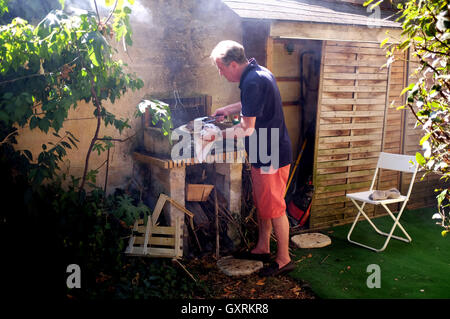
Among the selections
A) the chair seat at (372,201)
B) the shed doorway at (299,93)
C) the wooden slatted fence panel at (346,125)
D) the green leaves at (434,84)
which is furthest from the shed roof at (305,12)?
the green leaves at (434,84)

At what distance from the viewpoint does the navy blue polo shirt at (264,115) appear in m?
4.07

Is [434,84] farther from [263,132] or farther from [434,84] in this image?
[263,132]

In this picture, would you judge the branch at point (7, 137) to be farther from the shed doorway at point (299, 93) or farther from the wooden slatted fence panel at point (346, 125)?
the shed doorway at point (299, 93)

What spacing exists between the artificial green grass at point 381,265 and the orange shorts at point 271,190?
2.77 ft

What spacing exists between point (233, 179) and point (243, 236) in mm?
748

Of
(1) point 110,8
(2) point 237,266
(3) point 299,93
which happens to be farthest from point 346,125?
(1) point 110,8

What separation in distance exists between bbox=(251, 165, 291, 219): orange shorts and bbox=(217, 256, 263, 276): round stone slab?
65cm

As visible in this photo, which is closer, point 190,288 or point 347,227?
point 190,288

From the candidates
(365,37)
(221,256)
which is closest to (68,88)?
(221,256)

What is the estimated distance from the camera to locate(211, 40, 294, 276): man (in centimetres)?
409

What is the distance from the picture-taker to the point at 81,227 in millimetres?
4059

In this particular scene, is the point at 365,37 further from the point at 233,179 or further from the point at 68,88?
the point at 68,88

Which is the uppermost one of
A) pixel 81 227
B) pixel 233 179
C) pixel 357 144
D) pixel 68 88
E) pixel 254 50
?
pixel 254 50

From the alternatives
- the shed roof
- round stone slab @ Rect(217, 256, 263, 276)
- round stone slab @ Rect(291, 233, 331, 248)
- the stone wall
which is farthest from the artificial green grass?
the shed roof
